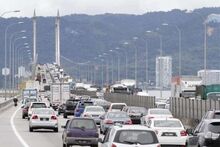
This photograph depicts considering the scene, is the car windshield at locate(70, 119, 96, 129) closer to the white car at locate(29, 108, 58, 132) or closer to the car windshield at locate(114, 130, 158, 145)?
the car windshield at locate(114, 130, 158, 145)

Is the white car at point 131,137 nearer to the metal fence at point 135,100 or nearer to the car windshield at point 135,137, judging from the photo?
the car windshield at point 135,137

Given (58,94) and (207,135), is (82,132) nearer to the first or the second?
(207,135)

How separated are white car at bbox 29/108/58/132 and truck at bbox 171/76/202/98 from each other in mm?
32887

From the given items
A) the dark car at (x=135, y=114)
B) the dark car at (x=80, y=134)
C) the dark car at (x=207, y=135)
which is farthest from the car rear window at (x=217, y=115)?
the dark car at (x=135, y=114)

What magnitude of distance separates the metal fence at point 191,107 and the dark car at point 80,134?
17.4 metres

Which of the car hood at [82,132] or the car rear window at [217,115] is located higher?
the car rear window at [217,115]

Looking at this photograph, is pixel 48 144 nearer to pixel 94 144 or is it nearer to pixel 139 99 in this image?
pixel 94 144

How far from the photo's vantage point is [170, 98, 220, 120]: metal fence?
52734mm

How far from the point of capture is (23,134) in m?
46.8

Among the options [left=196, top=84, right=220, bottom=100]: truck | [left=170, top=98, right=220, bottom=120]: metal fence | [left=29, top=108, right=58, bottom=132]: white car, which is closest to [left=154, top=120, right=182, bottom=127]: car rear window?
[left=29, top=108, right=58, bottom=132]: white car

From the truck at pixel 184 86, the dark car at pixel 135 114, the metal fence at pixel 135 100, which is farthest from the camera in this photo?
the truck at pixel 184 86

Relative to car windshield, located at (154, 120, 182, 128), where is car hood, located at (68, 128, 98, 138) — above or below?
below

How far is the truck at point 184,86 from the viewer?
82.2 metres

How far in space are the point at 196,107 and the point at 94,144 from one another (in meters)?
23.8
